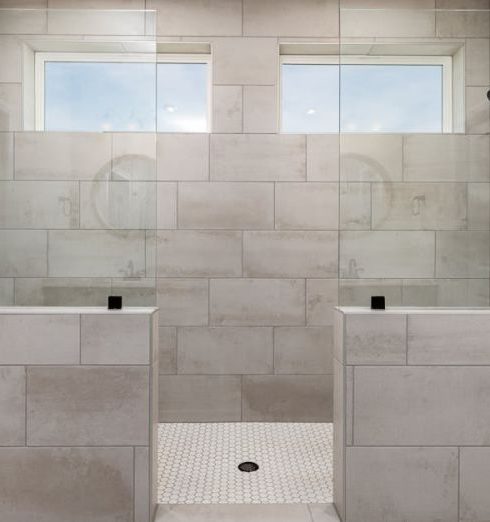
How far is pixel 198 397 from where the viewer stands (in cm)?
257

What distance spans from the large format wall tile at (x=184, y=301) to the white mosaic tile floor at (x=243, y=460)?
0.64m

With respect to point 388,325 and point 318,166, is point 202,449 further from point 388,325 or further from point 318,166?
point 318,166

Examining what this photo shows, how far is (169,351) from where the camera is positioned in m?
2.56

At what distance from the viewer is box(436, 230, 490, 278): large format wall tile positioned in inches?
62.9

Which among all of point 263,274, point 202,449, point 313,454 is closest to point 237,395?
point 202,449

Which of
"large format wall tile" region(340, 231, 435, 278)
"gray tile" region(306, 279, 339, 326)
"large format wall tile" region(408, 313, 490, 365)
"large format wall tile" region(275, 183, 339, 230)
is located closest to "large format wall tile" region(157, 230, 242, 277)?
"large format wall tile" region(275, 183, 339, 230)

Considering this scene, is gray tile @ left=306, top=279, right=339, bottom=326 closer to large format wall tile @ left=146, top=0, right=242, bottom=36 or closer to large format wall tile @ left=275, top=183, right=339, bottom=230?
large format wall tile @ left=275, top=183, right=339, bottom=230

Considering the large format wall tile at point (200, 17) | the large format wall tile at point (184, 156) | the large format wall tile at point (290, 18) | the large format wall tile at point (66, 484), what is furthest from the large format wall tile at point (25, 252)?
the large format wall tile at point (290, 18)

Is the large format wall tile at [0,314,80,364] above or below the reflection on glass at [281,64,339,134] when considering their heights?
below

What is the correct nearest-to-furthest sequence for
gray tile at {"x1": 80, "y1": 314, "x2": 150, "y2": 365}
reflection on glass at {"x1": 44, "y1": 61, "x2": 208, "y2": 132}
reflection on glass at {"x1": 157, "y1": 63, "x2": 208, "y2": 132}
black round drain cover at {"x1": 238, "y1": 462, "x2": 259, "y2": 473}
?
gray tile at {"x1": 80, "y1": 314, "x2": 150, "y2": 365}
reflection on glass at {"x1": 44, "y1": 61, "x2": 208, "y2": 132}
black round drain cover at {"x1": 238, "y1": 462, "x2": 259, "y2": 473}
reflection on glass at {"x1": 157, "y1": 63, "x2": 208, "y2": 132}

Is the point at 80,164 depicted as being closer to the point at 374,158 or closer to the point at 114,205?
the point at 114,205

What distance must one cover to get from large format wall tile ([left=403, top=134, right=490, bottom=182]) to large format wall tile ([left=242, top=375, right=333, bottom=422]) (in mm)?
1458

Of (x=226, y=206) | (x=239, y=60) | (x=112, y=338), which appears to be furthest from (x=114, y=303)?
(x=239, y=60)

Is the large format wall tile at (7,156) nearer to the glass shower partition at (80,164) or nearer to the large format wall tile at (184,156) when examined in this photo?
the glass shower partition at (80,164)
